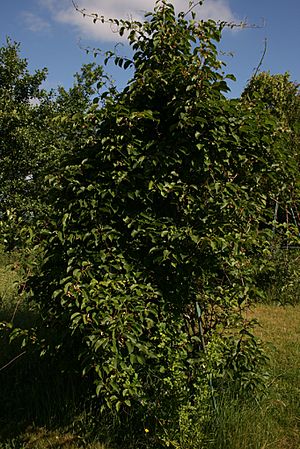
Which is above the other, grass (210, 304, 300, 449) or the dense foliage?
the dense foliage

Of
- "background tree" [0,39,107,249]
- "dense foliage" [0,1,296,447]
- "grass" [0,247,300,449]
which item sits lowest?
"grass" [0,247,300,449]

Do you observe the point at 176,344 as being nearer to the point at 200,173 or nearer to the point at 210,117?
the point at 200,173

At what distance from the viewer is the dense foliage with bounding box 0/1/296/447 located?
2.86 meters

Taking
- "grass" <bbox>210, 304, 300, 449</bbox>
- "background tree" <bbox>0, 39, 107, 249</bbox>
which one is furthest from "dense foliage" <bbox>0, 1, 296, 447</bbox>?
"background tree" <bbox>0, 39, 107, 249</bbox>

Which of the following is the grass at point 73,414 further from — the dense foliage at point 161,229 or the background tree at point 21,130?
the background tree at point 21,130

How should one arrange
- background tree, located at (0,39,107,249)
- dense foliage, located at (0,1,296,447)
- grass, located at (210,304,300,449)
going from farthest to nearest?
background tree, located at (0,39,107,249)
grass, located at (210,304,300,449)
dense foliage, located at (0,1,296,447)

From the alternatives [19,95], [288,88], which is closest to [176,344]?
[288,88]

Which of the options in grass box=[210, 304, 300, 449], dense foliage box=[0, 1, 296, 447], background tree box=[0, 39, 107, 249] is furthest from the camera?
background tree box=[0, 39, 107, 249]

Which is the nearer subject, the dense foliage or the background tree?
the dense foliage

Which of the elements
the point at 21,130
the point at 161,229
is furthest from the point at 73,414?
the point at 21,130

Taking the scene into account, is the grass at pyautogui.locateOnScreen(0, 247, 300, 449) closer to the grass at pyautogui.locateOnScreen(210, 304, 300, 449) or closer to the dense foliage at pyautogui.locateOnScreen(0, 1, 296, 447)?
the grass at pyautogui.locateOnScreen(210, 304, 300, 449)

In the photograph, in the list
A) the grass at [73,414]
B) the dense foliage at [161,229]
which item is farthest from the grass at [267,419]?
the dense foliage at [161,229]

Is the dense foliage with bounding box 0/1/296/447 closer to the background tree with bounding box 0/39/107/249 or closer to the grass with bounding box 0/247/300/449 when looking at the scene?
the grass with bounding box 0/247/300/449

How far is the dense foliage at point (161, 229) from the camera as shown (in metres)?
2.86
